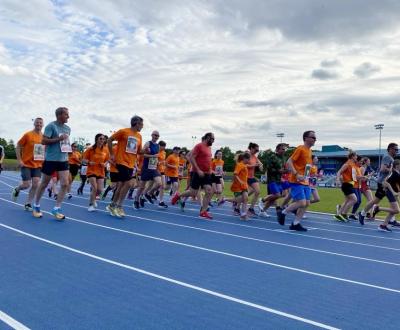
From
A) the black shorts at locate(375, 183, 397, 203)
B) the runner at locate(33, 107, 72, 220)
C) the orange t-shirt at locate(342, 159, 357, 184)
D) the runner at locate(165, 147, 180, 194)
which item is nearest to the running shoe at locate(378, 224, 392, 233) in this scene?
the black shorts at locate(375, 183, 397, 203)

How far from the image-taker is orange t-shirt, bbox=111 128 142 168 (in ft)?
32.5

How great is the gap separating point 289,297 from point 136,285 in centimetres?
145

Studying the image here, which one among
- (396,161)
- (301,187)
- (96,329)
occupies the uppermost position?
(396,161)

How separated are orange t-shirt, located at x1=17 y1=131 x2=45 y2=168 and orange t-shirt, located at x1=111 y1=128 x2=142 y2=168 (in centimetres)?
151

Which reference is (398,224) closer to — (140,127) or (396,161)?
(396,161)

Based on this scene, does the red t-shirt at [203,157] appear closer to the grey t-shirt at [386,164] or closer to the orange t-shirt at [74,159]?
the grey t-shirt at [386,164]

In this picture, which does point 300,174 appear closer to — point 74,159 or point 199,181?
point 199,181

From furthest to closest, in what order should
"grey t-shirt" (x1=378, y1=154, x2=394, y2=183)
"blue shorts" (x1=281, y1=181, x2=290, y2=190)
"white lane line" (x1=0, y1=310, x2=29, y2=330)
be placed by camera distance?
"blue shorts" (x1=281, y1=181, x2=290, y2=190)
"grey t-shirt" (x1=378, y1=154, x2=394, y2=183)
"white lane line" (x1=0, y1=310, x2=29, y2=330)

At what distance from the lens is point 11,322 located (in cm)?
350

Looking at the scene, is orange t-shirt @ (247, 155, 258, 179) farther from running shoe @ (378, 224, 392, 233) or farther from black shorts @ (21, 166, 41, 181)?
black shorts @ (21, 166, 41, 181)

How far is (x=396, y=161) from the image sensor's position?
38.5ft

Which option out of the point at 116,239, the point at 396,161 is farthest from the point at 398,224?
the point at 116,239


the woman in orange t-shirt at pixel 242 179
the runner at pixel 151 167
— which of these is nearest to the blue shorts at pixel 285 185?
the woman in orange t-shirt at pixel 242 179

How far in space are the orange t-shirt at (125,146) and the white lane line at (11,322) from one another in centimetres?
637
